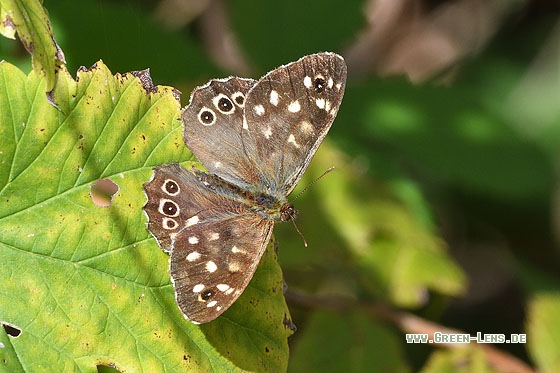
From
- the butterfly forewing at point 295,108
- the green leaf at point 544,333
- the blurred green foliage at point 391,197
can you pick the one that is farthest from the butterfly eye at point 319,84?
the green leaf at point 544,333

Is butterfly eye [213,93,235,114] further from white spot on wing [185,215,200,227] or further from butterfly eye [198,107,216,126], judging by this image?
white spot on wing [185,215,200,227]

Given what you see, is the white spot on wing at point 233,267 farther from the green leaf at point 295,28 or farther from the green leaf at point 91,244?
the green leaf at point 295,28

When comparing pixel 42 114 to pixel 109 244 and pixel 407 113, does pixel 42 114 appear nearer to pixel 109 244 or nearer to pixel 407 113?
pixel 109 244

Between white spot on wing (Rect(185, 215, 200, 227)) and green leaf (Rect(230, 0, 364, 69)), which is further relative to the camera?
green leaf (Rect(230, 0, 364, 69))

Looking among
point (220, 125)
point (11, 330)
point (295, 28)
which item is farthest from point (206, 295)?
point (295, 28)

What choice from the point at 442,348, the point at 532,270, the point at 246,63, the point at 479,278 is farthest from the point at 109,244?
the point at 479,278

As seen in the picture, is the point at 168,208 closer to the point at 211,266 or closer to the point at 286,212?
the point at 211,266

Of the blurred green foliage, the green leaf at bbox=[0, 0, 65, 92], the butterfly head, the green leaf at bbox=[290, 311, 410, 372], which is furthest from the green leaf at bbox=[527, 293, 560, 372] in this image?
the green leaf at bbox=[0, 0, 65, 92]
